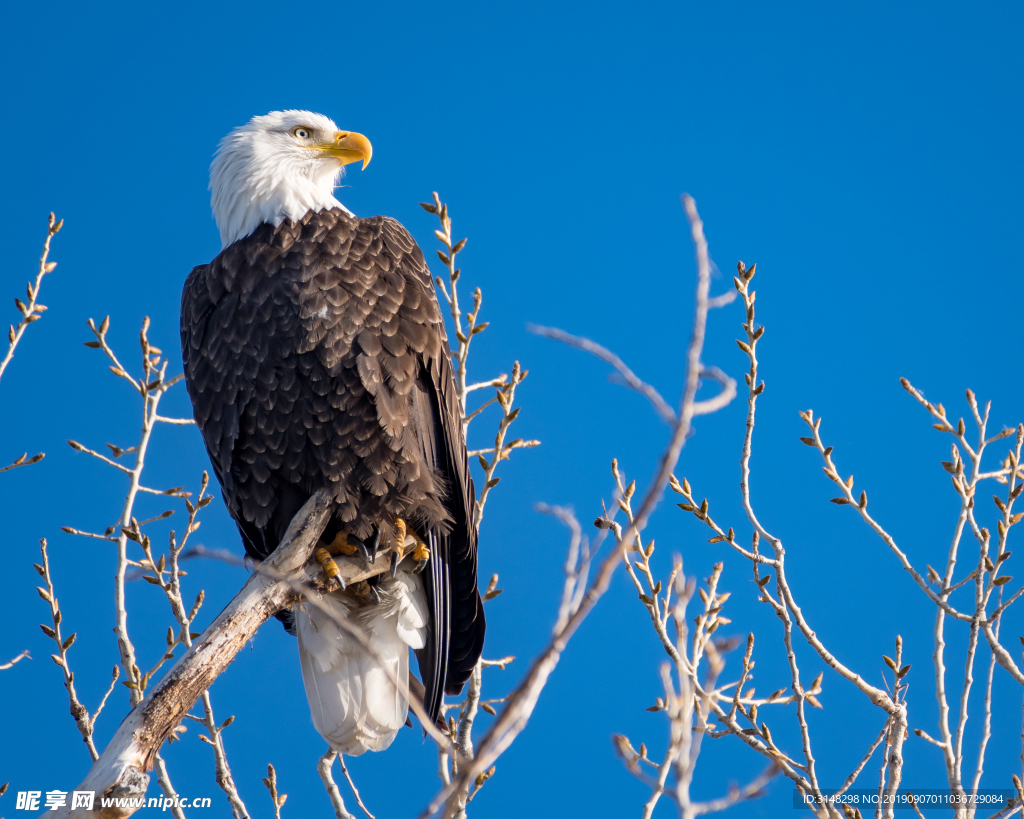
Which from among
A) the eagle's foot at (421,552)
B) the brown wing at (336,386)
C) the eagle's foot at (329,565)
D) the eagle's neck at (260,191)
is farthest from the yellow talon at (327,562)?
A: the eagle's neck at (260,191)

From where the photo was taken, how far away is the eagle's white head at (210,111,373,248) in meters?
3.80

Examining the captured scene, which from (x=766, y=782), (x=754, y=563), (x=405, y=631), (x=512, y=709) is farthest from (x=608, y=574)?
(x=405, y=631)

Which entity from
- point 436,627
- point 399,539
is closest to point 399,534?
point 399,539

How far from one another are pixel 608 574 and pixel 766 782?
1073 millimetres

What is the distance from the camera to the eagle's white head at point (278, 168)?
12.5 feet

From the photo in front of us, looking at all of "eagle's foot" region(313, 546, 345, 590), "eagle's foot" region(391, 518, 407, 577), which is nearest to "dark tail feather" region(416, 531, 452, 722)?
"eagle's foot" region(391, 518, 407, 577)

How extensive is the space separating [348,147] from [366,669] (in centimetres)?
219

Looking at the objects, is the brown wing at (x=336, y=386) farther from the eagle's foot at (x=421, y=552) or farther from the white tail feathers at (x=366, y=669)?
the white tail feathers at (x=366, y=669)

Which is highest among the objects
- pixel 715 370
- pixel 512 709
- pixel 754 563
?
pixel 754 563

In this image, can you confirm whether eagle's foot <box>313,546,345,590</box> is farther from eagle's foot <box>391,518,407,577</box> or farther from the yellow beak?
the yellow beak

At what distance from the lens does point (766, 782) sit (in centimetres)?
202

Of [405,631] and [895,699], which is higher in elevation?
[405,631]

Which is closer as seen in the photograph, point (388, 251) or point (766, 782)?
point (766, 782)

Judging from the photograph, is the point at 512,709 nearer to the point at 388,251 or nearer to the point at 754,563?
the point at 754,563
